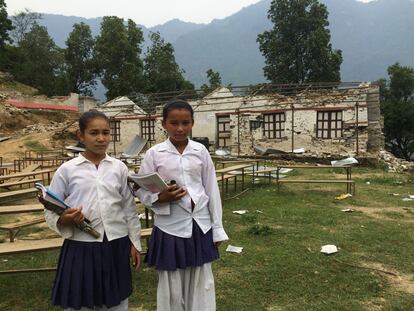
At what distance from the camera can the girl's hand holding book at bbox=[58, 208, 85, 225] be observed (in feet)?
7.66

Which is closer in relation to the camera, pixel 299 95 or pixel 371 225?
pixel 371 225

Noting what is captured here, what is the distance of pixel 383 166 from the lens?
16078 millimetres

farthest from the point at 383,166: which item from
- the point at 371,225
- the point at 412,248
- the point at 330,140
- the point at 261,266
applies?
the point at 261,266

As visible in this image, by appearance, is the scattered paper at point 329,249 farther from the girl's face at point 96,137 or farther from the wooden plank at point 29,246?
the girl's face at point 96,137

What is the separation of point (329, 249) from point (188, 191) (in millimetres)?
3249

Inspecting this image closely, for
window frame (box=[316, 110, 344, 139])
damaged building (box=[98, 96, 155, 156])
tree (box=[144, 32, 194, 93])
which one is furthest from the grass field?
tree (box=[144, 32, 194, 93])

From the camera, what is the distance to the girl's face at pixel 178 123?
2.62 meters

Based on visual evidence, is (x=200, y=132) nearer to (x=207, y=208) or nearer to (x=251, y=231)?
(x=251, y=231)

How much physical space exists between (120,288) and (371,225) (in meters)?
5.16

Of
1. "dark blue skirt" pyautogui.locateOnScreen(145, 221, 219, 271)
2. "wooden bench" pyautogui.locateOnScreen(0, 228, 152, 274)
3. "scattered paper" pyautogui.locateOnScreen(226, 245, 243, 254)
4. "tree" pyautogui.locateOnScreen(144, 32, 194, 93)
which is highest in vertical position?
"tree" pyautogui.locateOnScreen(144, 32, 194, 93)

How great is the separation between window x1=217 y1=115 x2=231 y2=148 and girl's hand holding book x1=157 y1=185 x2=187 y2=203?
66.2ft

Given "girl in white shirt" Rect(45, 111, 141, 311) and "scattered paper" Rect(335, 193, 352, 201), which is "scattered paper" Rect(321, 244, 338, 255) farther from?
"scattered paper" Rect(335, 193, 352, 201)

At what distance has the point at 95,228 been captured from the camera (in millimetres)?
2463

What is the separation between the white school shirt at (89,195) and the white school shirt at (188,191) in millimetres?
211
